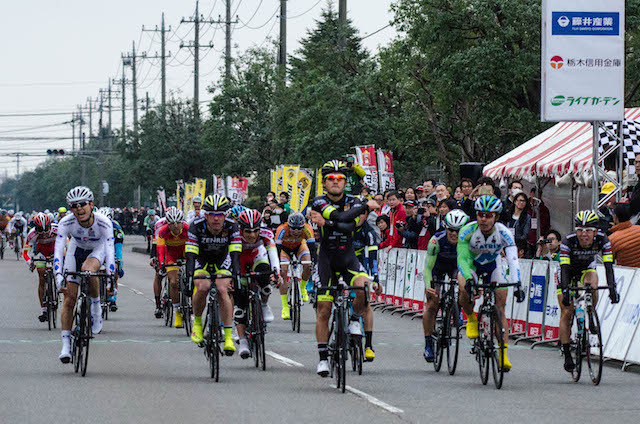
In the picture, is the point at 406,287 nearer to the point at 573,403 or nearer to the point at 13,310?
the point at 13,310

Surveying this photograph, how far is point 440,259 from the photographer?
45.9 ft

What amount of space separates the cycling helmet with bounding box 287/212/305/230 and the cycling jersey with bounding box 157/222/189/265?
163 cm

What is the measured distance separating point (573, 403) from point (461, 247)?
7.34ft

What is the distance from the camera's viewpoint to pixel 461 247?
12.8 m

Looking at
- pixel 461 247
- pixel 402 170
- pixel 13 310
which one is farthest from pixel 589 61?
pixel 402 170

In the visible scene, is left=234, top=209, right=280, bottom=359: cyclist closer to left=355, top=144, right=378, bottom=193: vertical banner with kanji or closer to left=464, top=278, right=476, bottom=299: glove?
left=464, top=278, right=476, bottom=299: glove

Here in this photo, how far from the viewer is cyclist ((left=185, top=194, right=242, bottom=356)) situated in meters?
13.0

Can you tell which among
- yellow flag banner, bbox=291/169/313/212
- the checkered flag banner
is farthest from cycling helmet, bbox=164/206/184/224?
yellow flag banner, bbox=291/169/313/212

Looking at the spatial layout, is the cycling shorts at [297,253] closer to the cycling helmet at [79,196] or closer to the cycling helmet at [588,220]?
the cycling helmet at [79,196]

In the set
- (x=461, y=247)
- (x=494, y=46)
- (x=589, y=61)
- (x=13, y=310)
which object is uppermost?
(x=494, y=46)

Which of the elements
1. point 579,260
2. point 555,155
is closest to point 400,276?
point 555,155

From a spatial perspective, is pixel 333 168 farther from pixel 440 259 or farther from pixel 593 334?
pixel 593 334

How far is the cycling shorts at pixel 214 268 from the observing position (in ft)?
43.3

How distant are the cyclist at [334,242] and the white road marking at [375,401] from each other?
490 mm
